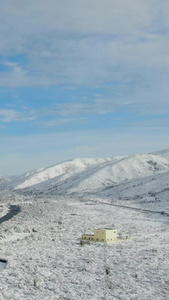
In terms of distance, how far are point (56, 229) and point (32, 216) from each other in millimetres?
18482

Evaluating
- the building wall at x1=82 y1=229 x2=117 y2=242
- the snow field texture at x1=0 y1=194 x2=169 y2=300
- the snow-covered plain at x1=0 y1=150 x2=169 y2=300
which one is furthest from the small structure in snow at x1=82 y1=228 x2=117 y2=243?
the snow field texture at x1=0 y1=194 x2=169 y2=300

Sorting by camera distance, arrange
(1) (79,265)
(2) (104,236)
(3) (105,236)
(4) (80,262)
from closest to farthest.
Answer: (1) (79,265)
(4) (80,262)
(3) (105,236)
(2) (104,236)

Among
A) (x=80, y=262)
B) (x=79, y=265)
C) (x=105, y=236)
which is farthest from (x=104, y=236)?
(x=79, y=265)

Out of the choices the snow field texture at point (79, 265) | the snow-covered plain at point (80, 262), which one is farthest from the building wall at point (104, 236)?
the snow field texture at point (79, 265)

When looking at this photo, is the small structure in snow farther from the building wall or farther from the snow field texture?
the snow field texture

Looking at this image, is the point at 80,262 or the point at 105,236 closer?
the point at 80,262

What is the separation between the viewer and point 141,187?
139125 mm

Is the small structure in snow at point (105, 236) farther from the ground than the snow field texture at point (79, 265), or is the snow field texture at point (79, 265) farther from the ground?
the small structure in snow at point (105, 236)

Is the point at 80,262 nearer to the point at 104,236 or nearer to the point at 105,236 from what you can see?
the point at 105,236

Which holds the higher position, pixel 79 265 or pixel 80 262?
pixel 80 262

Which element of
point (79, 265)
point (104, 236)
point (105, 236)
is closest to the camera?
point (79, 265)

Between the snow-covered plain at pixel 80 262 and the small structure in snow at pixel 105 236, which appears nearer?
the snow-covered plain at pixel 80 262

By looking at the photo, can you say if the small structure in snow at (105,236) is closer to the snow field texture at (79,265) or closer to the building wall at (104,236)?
the building wall at (104,236)

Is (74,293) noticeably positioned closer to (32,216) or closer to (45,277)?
(45,277)
